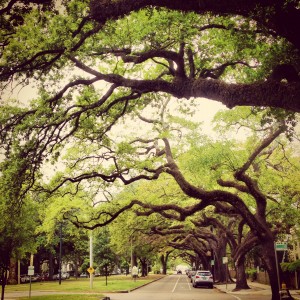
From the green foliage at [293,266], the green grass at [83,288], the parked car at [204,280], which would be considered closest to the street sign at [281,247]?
the green grass at [83,288]

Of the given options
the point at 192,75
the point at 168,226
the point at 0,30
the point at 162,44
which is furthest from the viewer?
the point at 168,226

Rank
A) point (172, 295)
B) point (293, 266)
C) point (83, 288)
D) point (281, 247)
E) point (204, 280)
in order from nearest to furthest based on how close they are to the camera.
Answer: point (281, 247)
point (172, 295)
point (293, 266)
point (83, 288)
point (204, 280)

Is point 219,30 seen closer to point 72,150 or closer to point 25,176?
point 25,176

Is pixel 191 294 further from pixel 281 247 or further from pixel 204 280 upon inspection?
pixel 281 247

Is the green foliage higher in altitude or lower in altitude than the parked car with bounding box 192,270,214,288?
higher

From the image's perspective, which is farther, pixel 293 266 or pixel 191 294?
pixel 293 266

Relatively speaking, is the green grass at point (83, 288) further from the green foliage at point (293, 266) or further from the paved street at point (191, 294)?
the green foliage at point (293, 266)

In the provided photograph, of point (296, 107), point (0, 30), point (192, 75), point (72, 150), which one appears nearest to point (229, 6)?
point (296, 107)


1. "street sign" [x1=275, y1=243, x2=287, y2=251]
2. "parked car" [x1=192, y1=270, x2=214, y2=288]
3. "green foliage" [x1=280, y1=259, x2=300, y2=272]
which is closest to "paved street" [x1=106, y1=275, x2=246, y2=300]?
"parked car" [x1=192, y1=270, x2=214, y2=288]

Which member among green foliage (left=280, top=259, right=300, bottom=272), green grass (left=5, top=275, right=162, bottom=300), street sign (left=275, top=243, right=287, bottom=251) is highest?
street sign (left=275, top=243, right=287, bottom=251)

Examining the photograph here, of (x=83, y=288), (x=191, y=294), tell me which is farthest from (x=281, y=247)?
(x=83, y=288)

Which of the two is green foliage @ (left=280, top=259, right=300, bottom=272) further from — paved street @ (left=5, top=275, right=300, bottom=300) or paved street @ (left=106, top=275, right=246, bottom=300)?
paved street @ (left=106, top=275, right=246, bottom=300)

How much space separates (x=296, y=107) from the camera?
24.3 ft

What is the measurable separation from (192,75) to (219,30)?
8.31 ft
